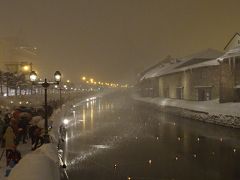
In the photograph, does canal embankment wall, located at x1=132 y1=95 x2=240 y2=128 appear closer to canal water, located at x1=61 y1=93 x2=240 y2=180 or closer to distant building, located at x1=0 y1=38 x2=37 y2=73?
canal water, located at x1=61 y1=93 x2=240 y2=180

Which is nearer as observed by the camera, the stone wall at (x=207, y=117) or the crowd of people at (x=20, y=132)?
the crowd of people at (x=20, y=132)

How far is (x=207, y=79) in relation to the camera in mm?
43125

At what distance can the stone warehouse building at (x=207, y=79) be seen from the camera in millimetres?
35875

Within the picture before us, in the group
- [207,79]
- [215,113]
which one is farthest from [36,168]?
[207,79]

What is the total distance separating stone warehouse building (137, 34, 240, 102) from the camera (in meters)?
35.9

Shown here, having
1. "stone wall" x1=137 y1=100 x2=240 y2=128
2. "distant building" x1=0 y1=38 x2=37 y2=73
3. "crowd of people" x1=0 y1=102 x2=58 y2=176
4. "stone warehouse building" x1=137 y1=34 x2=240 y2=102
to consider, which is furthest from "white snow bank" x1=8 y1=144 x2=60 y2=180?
"distant building" x1=0 y1=38 x2=37 y2=73

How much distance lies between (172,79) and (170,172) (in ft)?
149

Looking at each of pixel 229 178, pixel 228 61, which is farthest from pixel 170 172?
pixel 228 61

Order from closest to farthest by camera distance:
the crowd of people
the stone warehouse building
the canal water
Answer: the crowd of people
the canal water
the stone warehouse building

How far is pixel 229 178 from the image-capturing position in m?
12.2

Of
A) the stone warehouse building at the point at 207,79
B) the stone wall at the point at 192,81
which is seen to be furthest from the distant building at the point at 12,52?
the stone wall at the point at 192,81

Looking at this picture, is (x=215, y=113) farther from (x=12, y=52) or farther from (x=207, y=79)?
(x=12, y=52)

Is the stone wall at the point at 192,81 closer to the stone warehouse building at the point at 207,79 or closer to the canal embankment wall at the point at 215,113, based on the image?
the stone warehouse building at the point at 207,79

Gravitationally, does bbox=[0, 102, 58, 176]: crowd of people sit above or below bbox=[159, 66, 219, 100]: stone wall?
below
